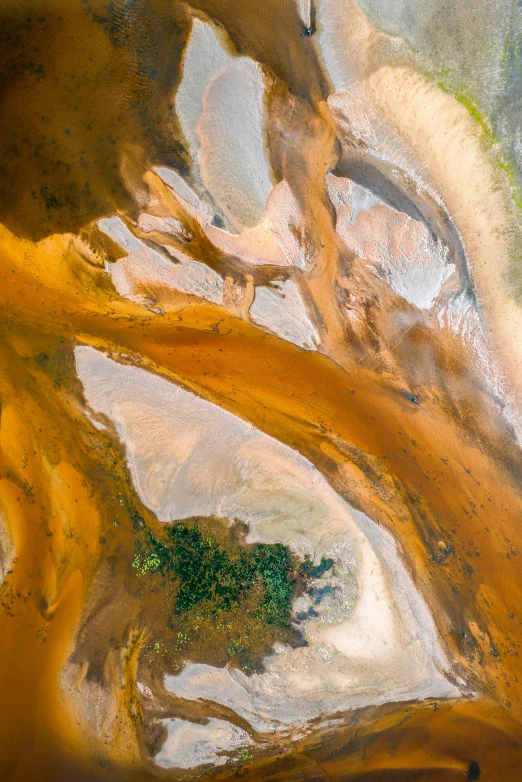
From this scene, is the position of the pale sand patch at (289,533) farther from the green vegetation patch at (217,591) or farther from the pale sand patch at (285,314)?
the pale sand patch at (285,314)

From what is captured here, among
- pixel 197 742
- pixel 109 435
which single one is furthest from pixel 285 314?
pixel 197 742

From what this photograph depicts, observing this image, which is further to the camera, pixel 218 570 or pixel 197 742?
pixel 218 570

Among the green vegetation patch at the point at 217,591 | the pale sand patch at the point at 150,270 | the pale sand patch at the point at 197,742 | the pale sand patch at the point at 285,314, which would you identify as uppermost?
the pale sand patch at the point at 150,270

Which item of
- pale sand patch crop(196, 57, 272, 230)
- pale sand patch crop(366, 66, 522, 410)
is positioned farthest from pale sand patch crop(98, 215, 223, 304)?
pale sand patch crop(366, 66, 522, 410)

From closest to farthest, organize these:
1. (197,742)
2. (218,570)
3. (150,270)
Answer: (197,742)
(218,570)
(150,270)

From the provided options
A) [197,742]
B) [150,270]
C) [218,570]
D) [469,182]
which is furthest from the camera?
[469,182]

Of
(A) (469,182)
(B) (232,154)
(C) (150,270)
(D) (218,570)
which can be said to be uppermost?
(B) (232,154)

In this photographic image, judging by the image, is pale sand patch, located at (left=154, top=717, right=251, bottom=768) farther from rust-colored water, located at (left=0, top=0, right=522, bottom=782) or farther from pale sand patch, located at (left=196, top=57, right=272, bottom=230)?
pale sand patch, located at (left=196, top=57, right=272, bottom=230)

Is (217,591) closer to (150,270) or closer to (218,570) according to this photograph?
(218,570)

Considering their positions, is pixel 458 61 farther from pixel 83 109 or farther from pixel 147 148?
pixel 83 109

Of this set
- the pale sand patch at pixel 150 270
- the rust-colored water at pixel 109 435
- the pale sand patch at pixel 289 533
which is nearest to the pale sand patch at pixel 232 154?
the rust-colored water at pixel 109 435

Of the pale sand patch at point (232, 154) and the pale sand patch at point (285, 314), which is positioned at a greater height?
the pale sand patch at point (232, 154)
